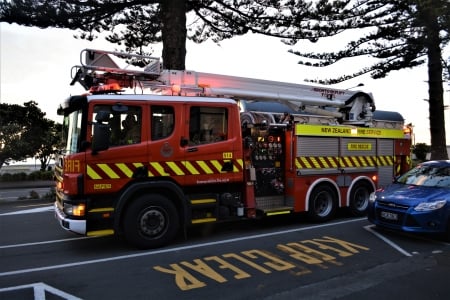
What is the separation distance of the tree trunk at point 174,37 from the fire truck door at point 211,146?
6.43m

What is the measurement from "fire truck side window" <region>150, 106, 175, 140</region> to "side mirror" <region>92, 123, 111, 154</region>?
0.82 metres

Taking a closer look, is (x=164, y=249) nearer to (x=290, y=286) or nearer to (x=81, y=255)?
(x=81, y=255)

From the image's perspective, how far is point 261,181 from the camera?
916cm

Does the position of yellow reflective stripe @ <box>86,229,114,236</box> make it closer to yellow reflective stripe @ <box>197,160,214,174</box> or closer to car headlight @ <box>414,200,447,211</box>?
yellow reflective stripe @ <box>197,160,214,174</box>

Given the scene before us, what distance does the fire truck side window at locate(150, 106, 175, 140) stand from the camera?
7.54m

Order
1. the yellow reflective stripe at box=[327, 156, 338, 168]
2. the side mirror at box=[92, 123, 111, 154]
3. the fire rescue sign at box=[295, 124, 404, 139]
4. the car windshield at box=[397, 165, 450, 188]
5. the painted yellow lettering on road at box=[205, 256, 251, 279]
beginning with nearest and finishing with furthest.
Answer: the painted yellow lettering on road at box=[205, 256, 251, 279]
the side mirror at box=[92, 123, 111, 154]
the car windshield at box=[397, 165, 450, 188]
the fire rescue sign at box=[295, 124, 404, 139]
the yellow reflective stripe at box=[327, 156, 338, 168]

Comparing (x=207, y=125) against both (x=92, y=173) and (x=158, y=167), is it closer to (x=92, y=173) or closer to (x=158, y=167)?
(x=158, y=167)

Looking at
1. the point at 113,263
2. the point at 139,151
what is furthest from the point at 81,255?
the point at 139,151

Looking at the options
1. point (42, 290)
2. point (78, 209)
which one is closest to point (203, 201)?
point (78, 209)

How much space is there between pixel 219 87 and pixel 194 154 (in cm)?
192

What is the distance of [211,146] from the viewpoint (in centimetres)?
810

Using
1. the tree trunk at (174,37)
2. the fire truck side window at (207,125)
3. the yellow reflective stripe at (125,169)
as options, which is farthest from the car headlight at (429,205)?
the tree trunk at (174,37)

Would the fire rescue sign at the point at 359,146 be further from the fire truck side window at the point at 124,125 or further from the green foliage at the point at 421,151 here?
the green foliage at the point at 421,151

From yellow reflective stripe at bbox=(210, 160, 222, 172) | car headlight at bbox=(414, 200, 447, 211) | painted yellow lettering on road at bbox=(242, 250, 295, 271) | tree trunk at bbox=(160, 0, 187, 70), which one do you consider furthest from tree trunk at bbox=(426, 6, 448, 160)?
painted yellow lettering on road at bbox=(242, 250, 295, 271)
